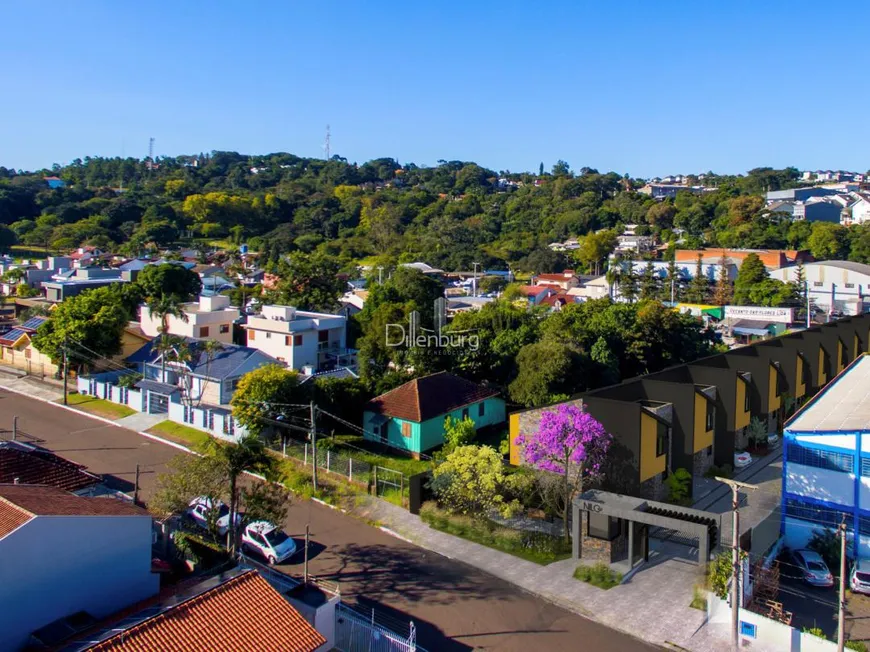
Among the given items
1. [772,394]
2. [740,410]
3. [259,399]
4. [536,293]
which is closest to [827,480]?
[740,410]

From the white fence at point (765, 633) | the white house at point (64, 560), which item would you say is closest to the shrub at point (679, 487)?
the white fence at point (765, 633)

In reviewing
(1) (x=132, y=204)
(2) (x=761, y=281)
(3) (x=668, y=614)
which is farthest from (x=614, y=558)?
(1) (x=132, y=204)

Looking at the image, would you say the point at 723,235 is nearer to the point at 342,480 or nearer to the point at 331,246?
the point at 331,246

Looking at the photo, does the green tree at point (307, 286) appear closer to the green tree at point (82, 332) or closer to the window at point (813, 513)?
the green tree at point (82, 332)

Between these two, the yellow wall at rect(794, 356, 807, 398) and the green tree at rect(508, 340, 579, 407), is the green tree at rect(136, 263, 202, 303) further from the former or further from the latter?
the yellow wall at rect(794, 356, 807, 398)

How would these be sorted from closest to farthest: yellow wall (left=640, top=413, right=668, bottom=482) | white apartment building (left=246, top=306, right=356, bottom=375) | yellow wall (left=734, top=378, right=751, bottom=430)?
yellow wall (left=640, top=413, right=668, bottom=482) → yellow wall (left=734, top=378, right=751, bottom=430) → white apartment building (left=246, top=306, right=356, bottom=375)

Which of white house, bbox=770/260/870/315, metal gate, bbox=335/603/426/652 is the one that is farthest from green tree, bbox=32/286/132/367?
white house, bbox=770/260/870/315

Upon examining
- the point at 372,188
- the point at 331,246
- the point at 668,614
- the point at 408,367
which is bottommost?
the point at 668,614
